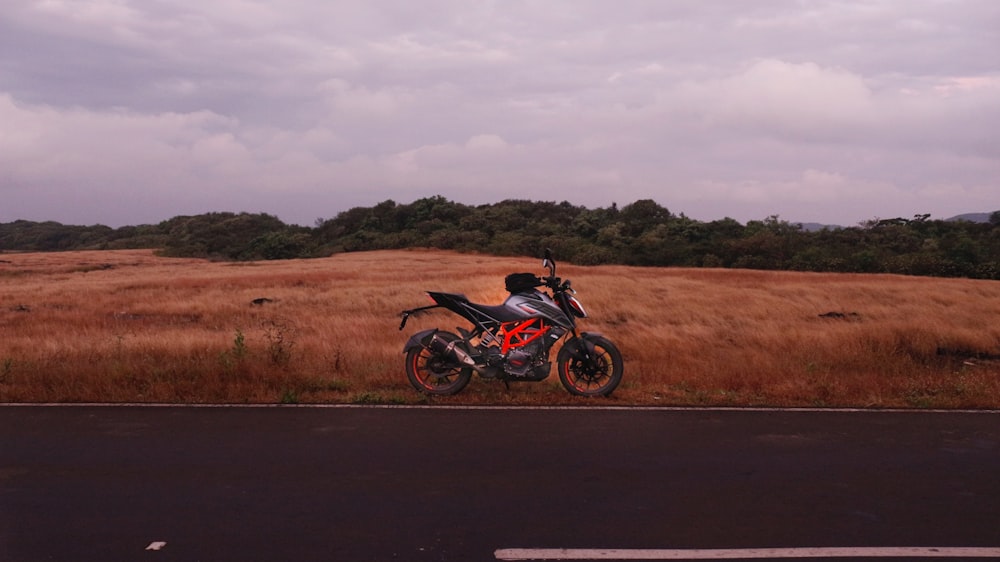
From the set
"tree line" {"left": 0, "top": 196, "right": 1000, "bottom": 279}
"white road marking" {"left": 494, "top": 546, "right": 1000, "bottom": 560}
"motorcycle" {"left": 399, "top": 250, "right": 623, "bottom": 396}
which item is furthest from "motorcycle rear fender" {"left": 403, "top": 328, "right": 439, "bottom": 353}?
"tree line" {"left": 0, "top": 196, "right": 1000, "bottom": 279}

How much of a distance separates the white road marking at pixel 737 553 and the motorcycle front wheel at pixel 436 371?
4403 mm

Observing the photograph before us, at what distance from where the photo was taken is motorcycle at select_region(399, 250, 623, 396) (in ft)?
28.0

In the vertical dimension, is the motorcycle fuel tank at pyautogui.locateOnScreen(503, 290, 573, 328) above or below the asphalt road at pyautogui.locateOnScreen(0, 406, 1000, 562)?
above

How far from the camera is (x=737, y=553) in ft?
14.0

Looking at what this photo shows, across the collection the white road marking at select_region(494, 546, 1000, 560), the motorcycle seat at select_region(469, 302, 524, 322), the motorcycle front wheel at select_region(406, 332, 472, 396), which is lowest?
the white road marking at select_region(494, 546, 1000, 560)

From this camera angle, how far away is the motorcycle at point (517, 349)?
854 centimetres

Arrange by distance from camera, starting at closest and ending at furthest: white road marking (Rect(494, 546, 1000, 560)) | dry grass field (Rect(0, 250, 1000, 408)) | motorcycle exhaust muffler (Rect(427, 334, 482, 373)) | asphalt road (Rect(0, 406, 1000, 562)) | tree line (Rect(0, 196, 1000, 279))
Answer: white road marking (Rect(494, 546, 1000, 560)), asphalt road (Rect(0, 406, 1000, 562)), motorcycle exhaust muffler (Rect(427, 334, 482, 373)), dry grass field (Rect(0, 250, 1000, 408)), tree line (Rect(0, 196, 1000, 279))

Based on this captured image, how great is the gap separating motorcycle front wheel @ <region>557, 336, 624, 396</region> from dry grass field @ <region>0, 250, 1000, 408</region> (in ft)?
0.71

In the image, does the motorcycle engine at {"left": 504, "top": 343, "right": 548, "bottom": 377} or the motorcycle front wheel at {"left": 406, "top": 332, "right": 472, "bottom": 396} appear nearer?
the motorcycle engine at {"left": 504, "top": 343, "right": 548, "bottom": 377}


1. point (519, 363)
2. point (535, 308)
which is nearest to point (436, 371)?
point (519, 363)

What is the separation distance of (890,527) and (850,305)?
72.5 ft

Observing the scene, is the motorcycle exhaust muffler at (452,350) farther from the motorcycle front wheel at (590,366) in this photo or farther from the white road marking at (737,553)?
the white road marking at (737,553)

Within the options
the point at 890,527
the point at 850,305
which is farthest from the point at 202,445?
the point at 850,305

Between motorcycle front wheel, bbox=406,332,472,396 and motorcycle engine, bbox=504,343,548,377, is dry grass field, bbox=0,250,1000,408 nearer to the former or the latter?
motorcycle front wheel, bbox=406,332,472,396
